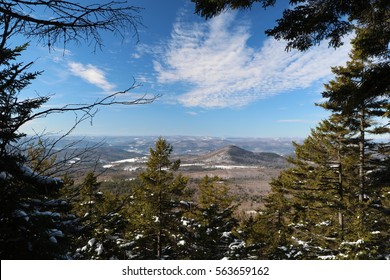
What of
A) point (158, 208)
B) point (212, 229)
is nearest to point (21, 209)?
point (158, 208)

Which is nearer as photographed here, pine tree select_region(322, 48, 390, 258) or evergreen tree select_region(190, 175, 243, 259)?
pine tree select_region(322, 48, 390, 258)

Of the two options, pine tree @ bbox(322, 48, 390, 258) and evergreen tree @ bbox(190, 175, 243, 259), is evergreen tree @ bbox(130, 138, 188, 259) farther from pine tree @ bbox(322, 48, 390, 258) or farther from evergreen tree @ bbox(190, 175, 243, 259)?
pine tree @ bbox(322, 48, 390, 258)

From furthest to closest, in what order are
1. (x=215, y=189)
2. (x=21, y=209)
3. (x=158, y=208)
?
(x=215, y=189), (x=158, y=208), (x=21, y=209)

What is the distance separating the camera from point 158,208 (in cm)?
1494

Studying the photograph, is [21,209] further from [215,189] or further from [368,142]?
[215,189]

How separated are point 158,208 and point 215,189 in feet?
22.6

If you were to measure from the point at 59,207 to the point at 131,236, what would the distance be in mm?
12843

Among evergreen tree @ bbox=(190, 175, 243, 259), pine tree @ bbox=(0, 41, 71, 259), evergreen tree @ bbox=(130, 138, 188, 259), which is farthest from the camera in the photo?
evergreen tree @ bbox=(190, 175, 243, 259)

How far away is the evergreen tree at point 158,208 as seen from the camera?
47.9 ft

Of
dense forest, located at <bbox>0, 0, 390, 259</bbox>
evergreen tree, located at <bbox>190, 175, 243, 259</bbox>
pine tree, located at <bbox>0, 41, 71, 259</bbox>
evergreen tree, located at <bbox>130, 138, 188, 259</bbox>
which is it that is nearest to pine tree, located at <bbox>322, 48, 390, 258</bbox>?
dense forest, located at <bbox>0, 0, 390, 259</bbox>

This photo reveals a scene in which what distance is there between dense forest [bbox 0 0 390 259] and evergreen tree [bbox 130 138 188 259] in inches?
2.7

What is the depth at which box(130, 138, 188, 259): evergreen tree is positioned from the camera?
14602 millimetres

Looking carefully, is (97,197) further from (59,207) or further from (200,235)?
(59,207)

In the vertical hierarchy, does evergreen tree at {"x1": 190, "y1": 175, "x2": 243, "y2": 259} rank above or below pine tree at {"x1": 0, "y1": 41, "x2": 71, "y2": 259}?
below
